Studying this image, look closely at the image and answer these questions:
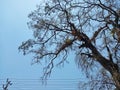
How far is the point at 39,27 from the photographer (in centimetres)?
2520

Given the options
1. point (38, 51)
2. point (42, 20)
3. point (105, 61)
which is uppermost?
point (42, 20)

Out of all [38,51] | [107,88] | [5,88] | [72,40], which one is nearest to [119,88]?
[107,88]

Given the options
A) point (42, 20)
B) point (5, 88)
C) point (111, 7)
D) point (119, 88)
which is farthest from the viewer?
point (5, 88)

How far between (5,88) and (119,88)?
16.5 metres

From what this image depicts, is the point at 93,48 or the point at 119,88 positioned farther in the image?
the point at 93,48

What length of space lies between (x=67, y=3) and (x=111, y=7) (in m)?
2.87

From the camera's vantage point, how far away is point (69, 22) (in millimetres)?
24172

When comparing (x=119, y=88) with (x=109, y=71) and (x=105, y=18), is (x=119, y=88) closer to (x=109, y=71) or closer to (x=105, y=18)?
(x=109, y=71)

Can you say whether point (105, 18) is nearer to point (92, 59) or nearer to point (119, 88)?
point (92, 59)

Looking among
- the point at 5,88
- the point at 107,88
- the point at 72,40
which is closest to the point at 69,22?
the point at 72,40

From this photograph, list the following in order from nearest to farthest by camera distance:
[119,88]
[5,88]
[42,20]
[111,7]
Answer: [119,88] → [111,7] → [42,20] → [5,88]

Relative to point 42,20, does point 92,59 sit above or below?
below

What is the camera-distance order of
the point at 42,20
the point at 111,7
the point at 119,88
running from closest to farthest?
1. the point at 119,88
2. the point at 111,7
3. the point at 42,20

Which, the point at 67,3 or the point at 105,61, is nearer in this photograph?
the point at 105,61
